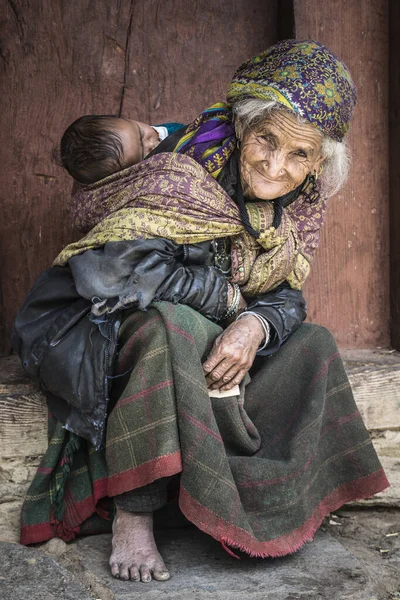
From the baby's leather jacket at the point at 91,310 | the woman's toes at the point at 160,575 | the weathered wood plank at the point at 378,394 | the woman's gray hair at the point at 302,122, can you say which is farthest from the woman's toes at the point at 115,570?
the woman's gray hair at the point at 302,122

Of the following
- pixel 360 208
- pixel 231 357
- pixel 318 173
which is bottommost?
pixel 231 357

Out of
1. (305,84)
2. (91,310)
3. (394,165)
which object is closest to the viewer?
(91,310)

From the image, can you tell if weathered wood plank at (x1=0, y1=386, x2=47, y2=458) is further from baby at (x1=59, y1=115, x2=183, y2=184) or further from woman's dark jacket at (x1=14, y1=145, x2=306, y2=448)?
baby at (x1=59, y1=115, x2=183, y2=184)

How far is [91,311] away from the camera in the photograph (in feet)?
8.16

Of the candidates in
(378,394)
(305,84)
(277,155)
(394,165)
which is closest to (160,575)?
(378,394)

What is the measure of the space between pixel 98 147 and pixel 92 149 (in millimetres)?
22

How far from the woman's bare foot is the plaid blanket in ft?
0.37

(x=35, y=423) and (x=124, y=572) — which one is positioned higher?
(x=35, y=423)

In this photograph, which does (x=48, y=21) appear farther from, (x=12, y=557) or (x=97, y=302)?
(x=12, y=557)

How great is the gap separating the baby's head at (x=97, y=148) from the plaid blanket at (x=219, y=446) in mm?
607

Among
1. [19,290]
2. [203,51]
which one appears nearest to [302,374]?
[19,290]

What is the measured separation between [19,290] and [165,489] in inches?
55.8

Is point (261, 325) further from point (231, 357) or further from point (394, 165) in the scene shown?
point (394, 165)

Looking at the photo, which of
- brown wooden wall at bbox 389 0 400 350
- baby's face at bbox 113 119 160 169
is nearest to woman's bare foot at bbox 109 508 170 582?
baby's face at bbox 113 119 160 169
